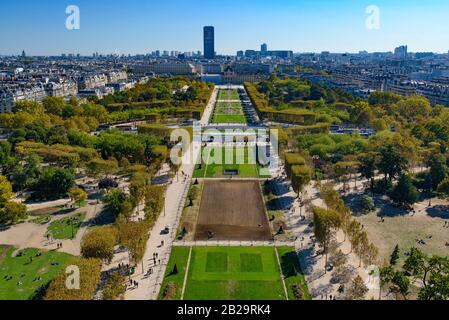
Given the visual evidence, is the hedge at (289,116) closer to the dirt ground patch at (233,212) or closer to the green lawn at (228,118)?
the green lawn at (228,118)

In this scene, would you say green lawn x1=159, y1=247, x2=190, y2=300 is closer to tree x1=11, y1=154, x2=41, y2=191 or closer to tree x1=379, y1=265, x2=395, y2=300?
tree x1=379, y1=265, x2=395, y2=300

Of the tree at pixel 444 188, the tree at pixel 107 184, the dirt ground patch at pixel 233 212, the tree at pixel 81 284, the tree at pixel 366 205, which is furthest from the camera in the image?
the tree at pixel 107 184

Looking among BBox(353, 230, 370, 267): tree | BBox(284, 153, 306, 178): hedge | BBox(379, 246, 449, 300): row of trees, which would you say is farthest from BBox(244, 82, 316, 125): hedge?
BBox(379, 246, 449, 300): row of trees

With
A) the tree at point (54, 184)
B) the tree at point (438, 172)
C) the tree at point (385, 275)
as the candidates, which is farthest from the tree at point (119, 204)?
the tree at point (438, 172)

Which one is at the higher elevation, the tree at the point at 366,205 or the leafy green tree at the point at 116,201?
the leafy green tree at the point at 116,201

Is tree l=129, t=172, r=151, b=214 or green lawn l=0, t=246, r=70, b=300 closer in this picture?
green lawn l=0, t=246, r=70, b=300

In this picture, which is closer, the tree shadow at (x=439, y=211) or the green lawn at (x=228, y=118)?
the tree shadow at (x=439, y=211)
